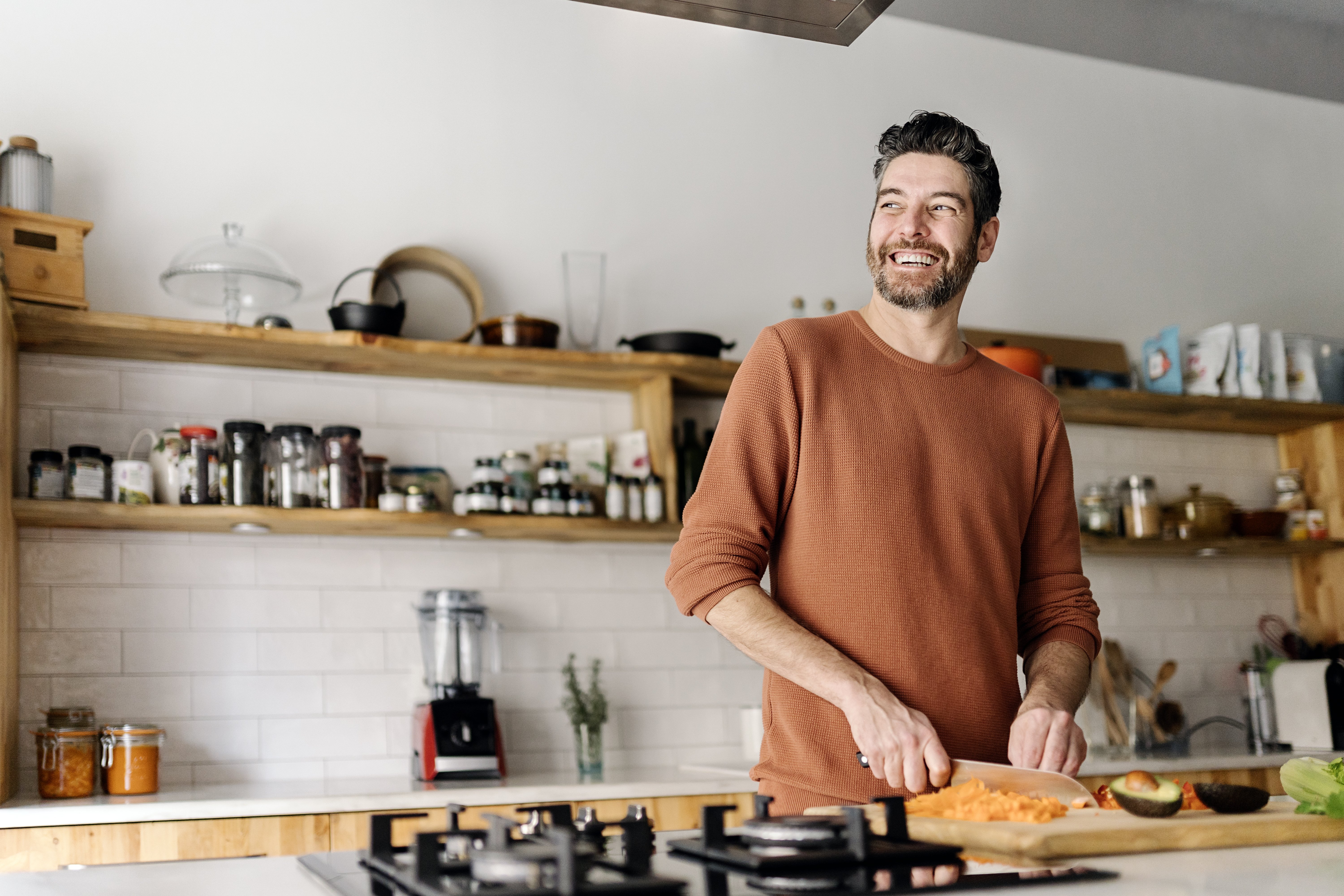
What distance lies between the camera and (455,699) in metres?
3.31

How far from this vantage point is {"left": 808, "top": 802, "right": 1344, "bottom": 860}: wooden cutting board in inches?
45.2

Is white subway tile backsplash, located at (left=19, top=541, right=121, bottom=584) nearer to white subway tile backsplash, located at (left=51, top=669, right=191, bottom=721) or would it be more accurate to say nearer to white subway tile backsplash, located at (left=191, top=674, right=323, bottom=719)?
white subway tile backsplash, located at (left=51, top=669, right=191, bottom=721)

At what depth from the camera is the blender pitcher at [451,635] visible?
11.5ft

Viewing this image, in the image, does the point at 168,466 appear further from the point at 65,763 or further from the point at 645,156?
the point at 645,156

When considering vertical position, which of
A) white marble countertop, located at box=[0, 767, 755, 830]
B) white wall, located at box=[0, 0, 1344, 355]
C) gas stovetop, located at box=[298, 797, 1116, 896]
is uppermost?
white wall, located at box=[0, 0, 1344, 355]

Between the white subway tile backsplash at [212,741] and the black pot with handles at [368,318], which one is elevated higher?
the black pot with handles at [368,318]

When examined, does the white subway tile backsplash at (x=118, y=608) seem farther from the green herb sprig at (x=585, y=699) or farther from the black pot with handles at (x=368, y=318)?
the green herb sprig at (x=585, y=699)

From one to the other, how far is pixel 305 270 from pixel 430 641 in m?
1.15

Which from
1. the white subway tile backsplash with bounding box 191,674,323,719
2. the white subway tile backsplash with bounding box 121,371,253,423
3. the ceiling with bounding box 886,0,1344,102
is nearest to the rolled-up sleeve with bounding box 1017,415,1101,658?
the white subway tile backsplash with bounding box 191,674,323,719

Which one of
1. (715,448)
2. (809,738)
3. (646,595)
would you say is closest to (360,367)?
(646,595)

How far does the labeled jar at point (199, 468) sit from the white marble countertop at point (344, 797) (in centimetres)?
74

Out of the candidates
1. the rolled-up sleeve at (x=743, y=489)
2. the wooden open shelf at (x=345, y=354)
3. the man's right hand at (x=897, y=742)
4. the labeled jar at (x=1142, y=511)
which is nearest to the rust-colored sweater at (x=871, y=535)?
the rolled-up sleeve at (x=743, y=489)

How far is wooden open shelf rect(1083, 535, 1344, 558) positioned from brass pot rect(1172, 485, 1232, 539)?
50mm

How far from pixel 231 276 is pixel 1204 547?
3356 millimetres
